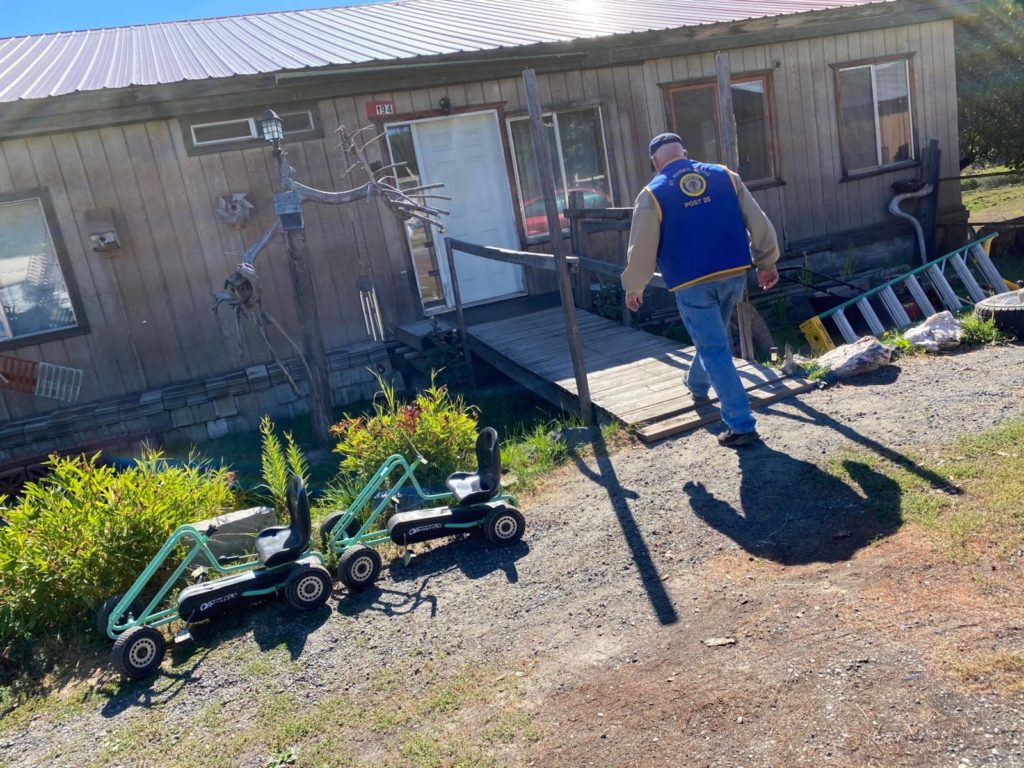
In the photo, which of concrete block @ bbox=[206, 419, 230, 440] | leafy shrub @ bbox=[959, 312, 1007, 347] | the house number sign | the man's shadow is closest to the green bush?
the man's shadow

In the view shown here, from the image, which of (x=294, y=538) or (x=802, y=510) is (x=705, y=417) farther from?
(x=294, y=538)

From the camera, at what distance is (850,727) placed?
2764 mm

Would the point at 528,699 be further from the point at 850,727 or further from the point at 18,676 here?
the point at 18,676

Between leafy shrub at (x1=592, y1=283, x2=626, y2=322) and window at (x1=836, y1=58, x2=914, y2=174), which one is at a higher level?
window at (x1=836, y1=58, x2=914, y2=174)

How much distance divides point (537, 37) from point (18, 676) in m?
8.07

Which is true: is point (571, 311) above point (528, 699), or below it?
above

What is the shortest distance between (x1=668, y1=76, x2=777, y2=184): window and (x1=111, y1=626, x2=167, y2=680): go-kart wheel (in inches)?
353

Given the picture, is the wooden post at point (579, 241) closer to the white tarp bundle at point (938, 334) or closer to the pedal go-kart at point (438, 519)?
the white tarp bundle at point (938, 334)

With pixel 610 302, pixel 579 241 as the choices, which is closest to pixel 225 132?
pixel 579 241

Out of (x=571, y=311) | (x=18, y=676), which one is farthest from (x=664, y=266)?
(x=18, y=676)

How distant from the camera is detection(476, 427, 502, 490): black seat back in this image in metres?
4.92

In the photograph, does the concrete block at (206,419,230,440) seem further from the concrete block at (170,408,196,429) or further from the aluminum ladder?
the aluminum ladder

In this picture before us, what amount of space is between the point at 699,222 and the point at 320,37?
284 inches

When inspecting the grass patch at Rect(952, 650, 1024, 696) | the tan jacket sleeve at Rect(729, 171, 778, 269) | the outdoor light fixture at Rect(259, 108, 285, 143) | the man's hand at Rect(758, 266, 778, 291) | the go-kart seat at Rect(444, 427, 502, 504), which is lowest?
the grass patch at Rect(952, 650, 1024, 696)
